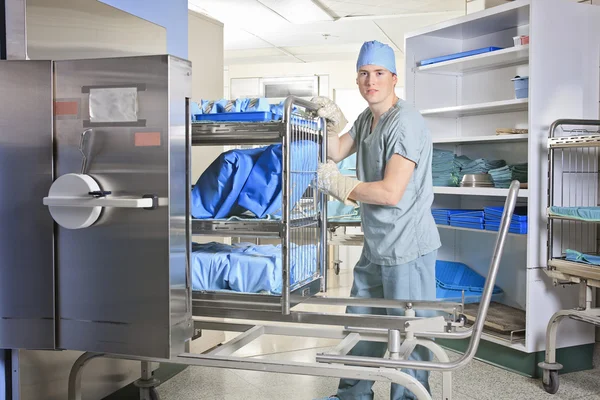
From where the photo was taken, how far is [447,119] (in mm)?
4805

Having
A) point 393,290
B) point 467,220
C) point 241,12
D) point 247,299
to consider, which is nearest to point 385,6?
point 241,12

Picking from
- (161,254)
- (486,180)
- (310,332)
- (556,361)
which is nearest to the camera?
(161,254)

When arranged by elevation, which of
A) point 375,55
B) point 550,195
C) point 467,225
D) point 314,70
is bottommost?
point 467,225

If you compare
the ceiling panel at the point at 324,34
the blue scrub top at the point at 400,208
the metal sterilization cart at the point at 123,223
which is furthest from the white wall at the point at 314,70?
the metal sterilization cart at the point at 123,223

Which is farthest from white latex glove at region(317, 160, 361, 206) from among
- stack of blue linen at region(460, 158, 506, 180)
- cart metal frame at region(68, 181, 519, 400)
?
stack of blue linen at region(460, 158, 506, 180)

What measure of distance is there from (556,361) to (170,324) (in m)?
2.65

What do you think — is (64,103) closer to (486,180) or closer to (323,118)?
(323,118)

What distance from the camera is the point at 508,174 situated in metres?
3.96

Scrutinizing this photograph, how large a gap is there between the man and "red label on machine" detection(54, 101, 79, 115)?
93cm

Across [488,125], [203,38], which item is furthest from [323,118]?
[488,125]

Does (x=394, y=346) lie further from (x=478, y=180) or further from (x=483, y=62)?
(x=483, y=62)

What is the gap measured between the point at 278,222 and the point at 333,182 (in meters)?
0.36

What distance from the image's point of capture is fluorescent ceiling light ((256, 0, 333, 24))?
251 inches

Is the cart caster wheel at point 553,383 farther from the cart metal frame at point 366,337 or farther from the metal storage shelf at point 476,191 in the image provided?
the cart metal frame at point 366,337
